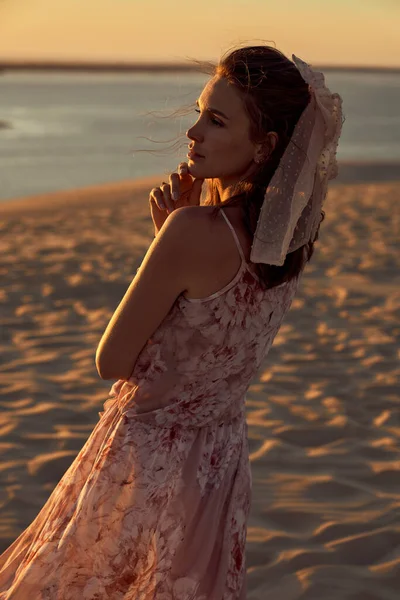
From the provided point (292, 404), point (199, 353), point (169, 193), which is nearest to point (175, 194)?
point (169, 193)

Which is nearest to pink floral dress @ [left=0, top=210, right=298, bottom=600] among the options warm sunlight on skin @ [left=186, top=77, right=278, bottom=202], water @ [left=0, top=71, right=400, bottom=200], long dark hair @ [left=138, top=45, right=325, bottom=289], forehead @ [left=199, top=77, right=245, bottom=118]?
long dark hair @ [left=138, top=45, right=325, bottom=289]

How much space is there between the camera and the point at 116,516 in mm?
2330

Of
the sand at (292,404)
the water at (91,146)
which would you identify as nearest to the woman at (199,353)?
the sand at (292,404)

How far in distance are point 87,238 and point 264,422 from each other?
611 centimetres

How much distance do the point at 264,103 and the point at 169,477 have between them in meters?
0.90

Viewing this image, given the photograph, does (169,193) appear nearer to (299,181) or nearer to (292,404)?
(299,181)

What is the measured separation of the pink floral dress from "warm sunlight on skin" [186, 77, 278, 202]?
0.79 feet

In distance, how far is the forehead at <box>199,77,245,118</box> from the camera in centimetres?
217

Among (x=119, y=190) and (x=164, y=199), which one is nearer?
(x=164, y=199)

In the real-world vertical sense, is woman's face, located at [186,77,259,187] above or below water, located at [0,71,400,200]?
above

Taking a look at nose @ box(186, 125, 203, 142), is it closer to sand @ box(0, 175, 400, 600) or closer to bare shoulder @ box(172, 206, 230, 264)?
bare shoulder @ box(172, 206, 230, 264)

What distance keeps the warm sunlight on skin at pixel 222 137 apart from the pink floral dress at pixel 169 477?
0.79 ft

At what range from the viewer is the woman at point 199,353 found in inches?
84.5

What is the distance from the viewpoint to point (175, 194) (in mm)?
2338
